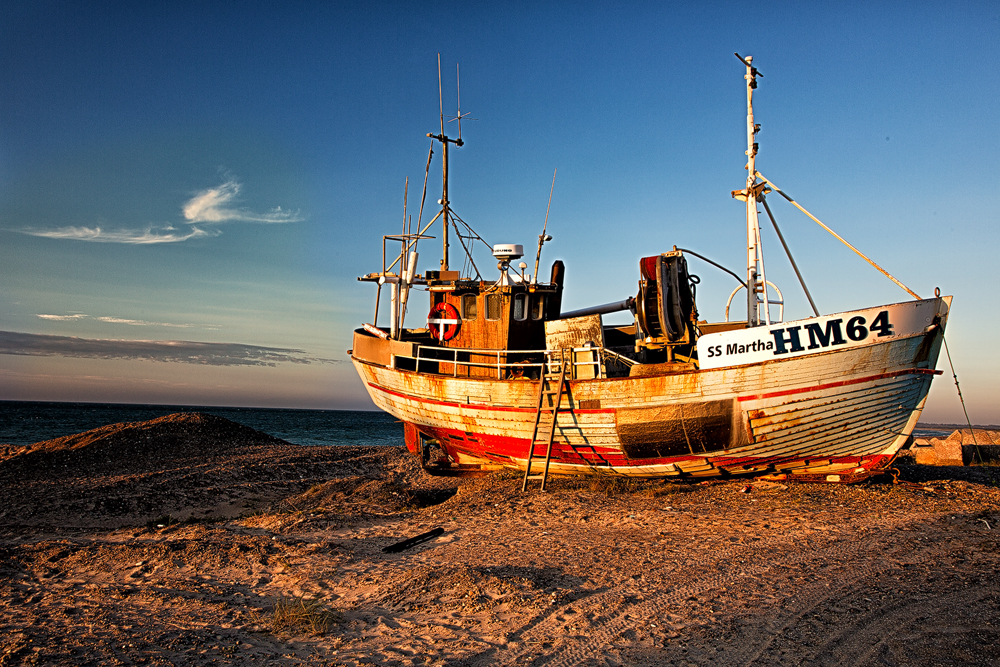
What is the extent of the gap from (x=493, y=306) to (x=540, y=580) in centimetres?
985

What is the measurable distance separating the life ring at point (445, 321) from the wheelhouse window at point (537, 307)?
6.86ft

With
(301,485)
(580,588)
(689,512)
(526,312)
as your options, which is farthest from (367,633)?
(301,485)

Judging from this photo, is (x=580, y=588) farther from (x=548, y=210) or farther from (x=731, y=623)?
(x=548, y=210)

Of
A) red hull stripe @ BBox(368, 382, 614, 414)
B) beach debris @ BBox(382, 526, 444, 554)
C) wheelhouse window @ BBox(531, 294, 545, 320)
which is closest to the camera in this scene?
beach debris @ BBox(382, 526, 444, 554)

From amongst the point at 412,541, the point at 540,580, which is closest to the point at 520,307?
the point at 412,541

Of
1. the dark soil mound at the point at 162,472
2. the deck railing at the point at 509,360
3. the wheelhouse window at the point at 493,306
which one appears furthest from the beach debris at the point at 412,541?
the wheelhouse window at the point at 493,306

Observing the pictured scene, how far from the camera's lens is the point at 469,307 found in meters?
16.2

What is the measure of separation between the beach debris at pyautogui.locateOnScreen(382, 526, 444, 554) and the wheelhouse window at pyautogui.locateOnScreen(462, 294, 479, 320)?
25.3ft

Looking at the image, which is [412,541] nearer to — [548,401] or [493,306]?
[548,401]

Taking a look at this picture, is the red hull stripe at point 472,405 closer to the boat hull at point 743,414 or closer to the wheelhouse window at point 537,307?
the boat hull at point 743,414

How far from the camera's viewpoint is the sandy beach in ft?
16.8

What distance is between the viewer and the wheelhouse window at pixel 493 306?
623 inches

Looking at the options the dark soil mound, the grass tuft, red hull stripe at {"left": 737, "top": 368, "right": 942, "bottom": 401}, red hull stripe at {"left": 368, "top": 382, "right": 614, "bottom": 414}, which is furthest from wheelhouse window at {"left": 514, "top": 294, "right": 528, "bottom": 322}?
the grass tuft

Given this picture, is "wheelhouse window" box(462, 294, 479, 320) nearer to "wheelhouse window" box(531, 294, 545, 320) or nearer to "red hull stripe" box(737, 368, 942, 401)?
"wheelhouse window" box(531, 294, 545, 320)
